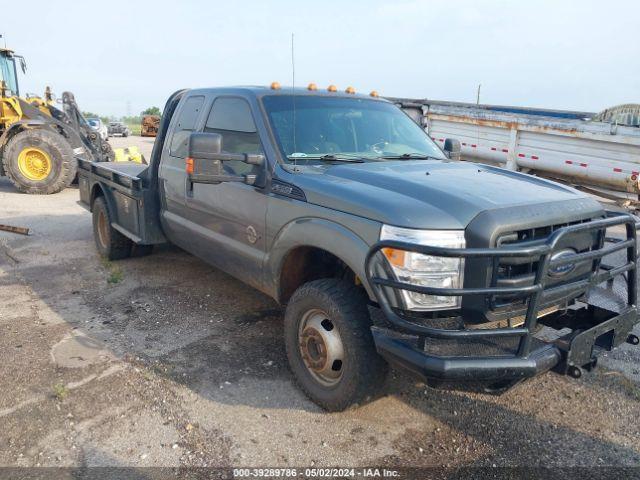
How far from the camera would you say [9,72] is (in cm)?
1257

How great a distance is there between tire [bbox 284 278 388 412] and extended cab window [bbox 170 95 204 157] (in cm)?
209

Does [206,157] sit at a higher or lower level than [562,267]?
higher

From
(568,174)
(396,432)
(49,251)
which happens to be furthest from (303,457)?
(568,174)

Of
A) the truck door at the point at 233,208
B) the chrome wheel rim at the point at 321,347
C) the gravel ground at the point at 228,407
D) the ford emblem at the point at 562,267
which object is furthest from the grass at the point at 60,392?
the ford emblem at the point at 562,267

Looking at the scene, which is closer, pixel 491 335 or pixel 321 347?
pixel 491 335

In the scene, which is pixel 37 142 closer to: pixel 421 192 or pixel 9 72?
pixel 9 72

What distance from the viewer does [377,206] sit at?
2.83 metres

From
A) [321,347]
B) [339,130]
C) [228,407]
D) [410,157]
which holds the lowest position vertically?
[228,407]

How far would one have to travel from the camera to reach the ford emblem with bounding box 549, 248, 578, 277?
279 centimetres

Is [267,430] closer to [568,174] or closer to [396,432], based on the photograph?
[396,432]

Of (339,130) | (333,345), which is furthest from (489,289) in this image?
(339,130)

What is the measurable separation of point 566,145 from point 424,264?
292 inches

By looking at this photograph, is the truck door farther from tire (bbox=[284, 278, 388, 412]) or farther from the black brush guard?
the black brush guard

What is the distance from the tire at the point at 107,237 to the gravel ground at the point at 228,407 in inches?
49.8
